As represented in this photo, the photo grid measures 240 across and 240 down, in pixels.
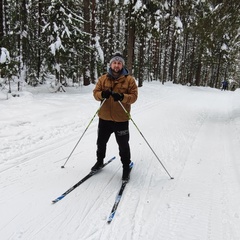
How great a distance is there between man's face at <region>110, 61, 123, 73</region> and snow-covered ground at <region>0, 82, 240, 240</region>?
6.49 feet

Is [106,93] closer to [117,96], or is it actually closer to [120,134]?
[117,96]

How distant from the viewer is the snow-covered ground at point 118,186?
318 centimetres

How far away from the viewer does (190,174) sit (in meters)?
4.95

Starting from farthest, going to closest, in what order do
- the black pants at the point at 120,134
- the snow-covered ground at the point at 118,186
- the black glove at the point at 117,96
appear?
the black pants at the point at 120,134
the black glove at the point at 117,96
the snow-covered ground at the point at 118,186

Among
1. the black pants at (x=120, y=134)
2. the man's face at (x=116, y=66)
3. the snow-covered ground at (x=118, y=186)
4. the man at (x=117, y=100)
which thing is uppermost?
the man's face at (x=116, y=66)

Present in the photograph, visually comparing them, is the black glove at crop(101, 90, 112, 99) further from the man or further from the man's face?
the man's face

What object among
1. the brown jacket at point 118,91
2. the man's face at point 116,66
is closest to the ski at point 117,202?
the brown jacket at point 118,91

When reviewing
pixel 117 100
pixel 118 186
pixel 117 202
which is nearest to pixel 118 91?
pixel 117 100

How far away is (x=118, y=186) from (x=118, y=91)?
1656 mm

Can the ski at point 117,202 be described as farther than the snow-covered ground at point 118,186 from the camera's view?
Yes

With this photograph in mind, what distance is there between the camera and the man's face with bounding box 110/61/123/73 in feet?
14.3

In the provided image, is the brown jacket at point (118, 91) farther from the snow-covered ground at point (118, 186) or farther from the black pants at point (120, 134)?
the snow-covered ground at point (118, 186)

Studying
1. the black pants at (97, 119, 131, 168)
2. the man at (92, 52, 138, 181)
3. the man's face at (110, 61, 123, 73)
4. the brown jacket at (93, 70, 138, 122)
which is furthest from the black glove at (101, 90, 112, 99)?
the black pants at (97, 119, 131, 168)

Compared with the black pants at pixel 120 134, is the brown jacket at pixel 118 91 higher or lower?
higher
